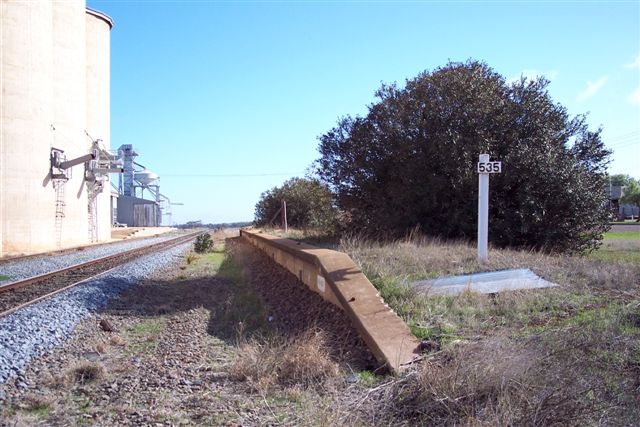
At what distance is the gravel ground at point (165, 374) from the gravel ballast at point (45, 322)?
16 centimetres

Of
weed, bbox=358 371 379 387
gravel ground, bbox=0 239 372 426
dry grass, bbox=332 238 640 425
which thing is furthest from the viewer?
weed, bbox=358 371 379 387

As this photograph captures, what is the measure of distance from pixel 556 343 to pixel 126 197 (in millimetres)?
94638

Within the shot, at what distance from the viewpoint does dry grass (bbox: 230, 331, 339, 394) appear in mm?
5172

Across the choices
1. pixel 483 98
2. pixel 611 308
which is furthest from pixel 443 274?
pixel 483 98

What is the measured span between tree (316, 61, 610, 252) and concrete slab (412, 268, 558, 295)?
6.64 meters

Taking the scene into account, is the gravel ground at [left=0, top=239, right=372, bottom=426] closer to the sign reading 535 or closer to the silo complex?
the sign reading 535

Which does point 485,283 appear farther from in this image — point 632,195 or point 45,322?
point 632,195

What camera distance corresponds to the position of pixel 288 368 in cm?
544

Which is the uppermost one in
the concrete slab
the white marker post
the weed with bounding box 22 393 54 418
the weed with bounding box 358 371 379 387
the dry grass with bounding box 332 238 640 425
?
the white marker post

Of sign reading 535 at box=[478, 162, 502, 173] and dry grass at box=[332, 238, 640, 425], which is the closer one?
dry grass at box=[332, 238, 640, 425]

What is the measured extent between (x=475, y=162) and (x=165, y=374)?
38.2ft

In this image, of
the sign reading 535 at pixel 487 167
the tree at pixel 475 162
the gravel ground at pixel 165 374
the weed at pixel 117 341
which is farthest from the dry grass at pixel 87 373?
the tree at pixel 475 162

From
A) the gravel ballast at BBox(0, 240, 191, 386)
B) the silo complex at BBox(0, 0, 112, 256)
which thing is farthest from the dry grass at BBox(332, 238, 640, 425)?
the silo complex at BBox(0, 0, 112, 256)

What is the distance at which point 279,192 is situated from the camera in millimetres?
39281
